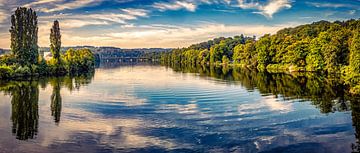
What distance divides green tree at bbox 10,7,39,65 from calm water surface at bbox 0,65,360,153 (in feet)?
119

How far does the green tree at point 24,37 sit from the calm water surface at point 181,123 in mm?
36377

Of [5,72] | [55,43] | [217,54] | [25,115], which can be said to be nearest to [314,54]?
[55,43]

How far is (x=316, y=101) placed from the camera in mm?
34188

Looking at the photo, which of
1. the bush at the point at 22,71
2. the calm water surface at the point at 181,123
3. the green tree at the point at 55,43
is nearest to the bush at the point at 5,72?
the bush at the point at 22,71

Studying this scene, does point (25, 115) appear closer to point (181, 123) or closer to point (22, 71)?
point (181, 123)

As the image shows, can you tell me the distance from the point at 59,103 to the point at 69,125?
1136 centimetres

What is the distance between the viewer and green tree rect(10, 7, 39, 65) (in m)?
71.8

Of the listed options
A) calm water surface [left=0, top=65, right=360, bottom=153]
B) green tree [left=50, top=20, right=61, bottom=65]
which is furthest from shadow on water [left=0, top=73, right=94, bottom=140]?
green tree [left=50, top=20, right=61, bottom=65]

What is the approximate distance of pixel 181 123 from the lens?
24297 mm

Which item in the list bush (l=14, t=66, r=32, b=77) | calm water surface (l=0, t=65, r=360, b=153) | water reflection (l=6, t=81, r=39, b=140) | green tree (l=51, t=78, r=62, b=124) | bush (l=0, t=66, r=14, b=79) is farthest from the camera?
bush (l=14, t=66, r=32, b=77)

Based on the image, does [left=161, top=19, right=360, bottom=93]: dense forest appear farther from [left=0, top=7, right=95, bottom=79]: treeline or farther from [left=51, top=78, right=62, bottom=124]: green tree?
[left=0, top=7, right=95, bottom=79]: treeline

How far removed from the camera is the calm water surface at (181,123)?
18641 mm

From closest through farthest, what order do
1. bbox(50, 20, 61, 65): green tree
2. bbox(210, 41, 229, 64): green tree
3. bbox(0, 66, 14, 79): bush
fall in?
bbox(0, 66, 14, 79): bush < bbox(50, 20, 61, 65): green tree < bbox(210, 41, 229, 64): green tree

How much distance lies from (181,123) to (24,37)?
5952cm
